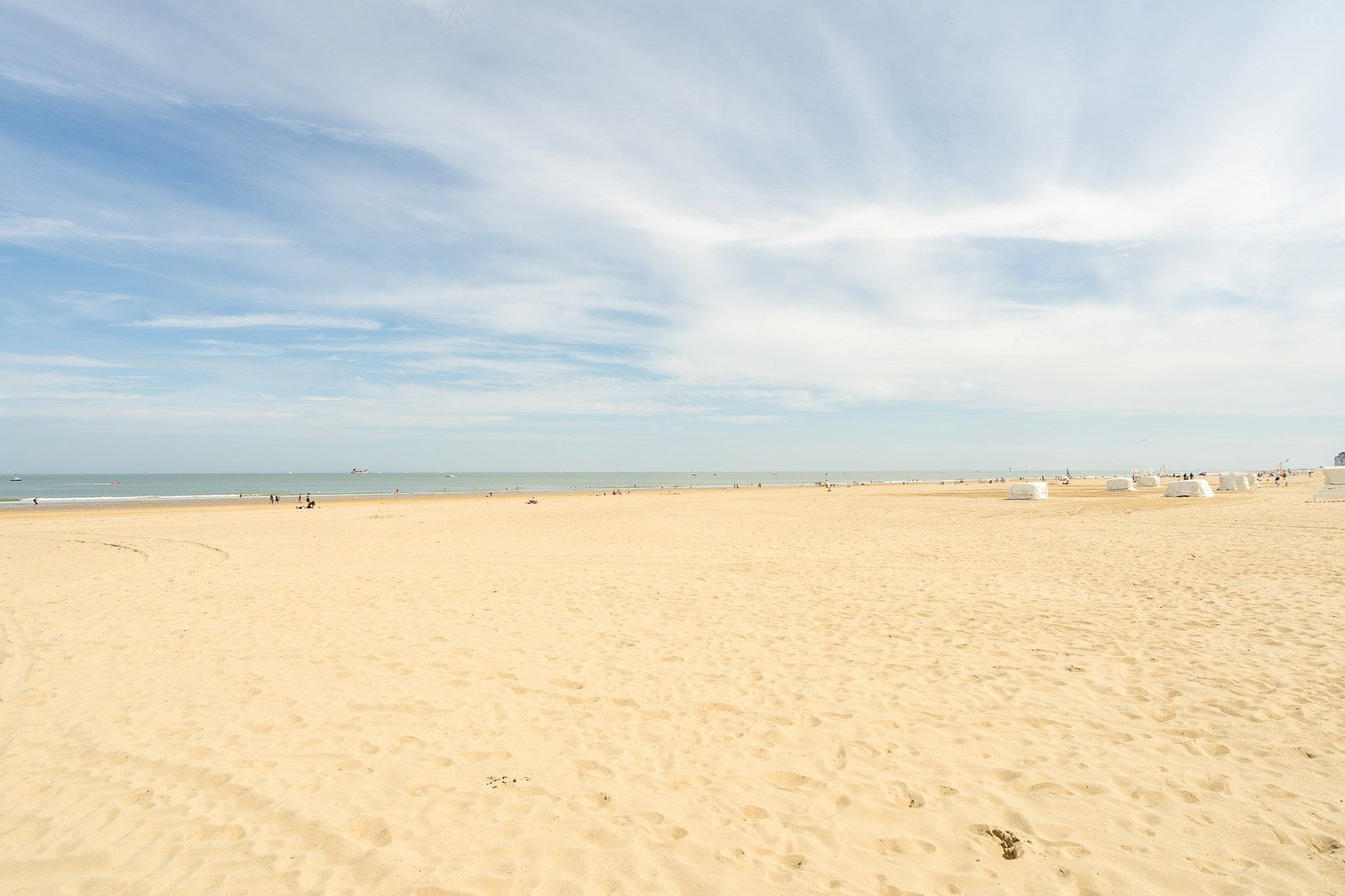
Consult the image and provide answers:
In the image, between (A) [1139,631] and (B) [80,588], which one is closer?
(A) [1139,631]

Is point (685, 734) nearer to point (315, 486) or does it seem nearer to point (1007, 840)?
point (1007, 840)

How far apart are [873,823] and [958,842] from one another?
0.54 meters

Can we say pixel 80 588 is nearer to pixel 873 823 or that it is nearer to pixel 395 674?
pixel 395 674

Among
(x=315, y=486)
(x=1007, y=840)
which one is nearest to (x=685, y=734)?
(x=1007, y=840)

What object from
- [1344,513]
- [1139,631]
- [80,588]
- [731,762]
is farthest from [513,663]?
[1344,513]

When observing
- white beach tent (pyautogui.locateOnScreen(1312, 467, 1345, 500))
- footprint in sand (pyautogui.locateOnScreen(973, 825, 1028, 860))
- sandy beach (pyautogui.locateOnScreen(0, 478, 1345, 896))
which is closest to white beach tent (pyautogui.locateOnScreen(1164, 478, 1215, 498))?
white beach tent (pyautogui.locateOnScreen(1312, 467, 1345, 500))

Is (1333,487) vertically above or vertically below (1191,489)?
above

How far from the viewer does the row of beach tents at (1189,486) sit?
28.7 metres

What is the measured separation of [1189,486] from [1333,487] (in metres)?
5.18

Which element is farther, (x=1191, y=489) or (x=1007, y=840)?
(x=1191, y=489)

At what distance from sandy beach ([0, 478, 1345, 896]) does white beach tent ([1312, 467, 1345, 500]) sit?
21025 mm

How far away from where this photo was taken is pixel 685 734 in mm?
5844

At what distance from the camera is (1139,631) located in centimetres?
873

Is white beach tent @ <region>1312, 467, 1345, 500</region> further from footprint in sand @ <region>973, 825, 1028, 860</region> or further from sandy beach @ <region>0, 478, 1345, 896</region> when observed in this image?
footprint in sand @ <region>973, 825, 1028, 860</region>
